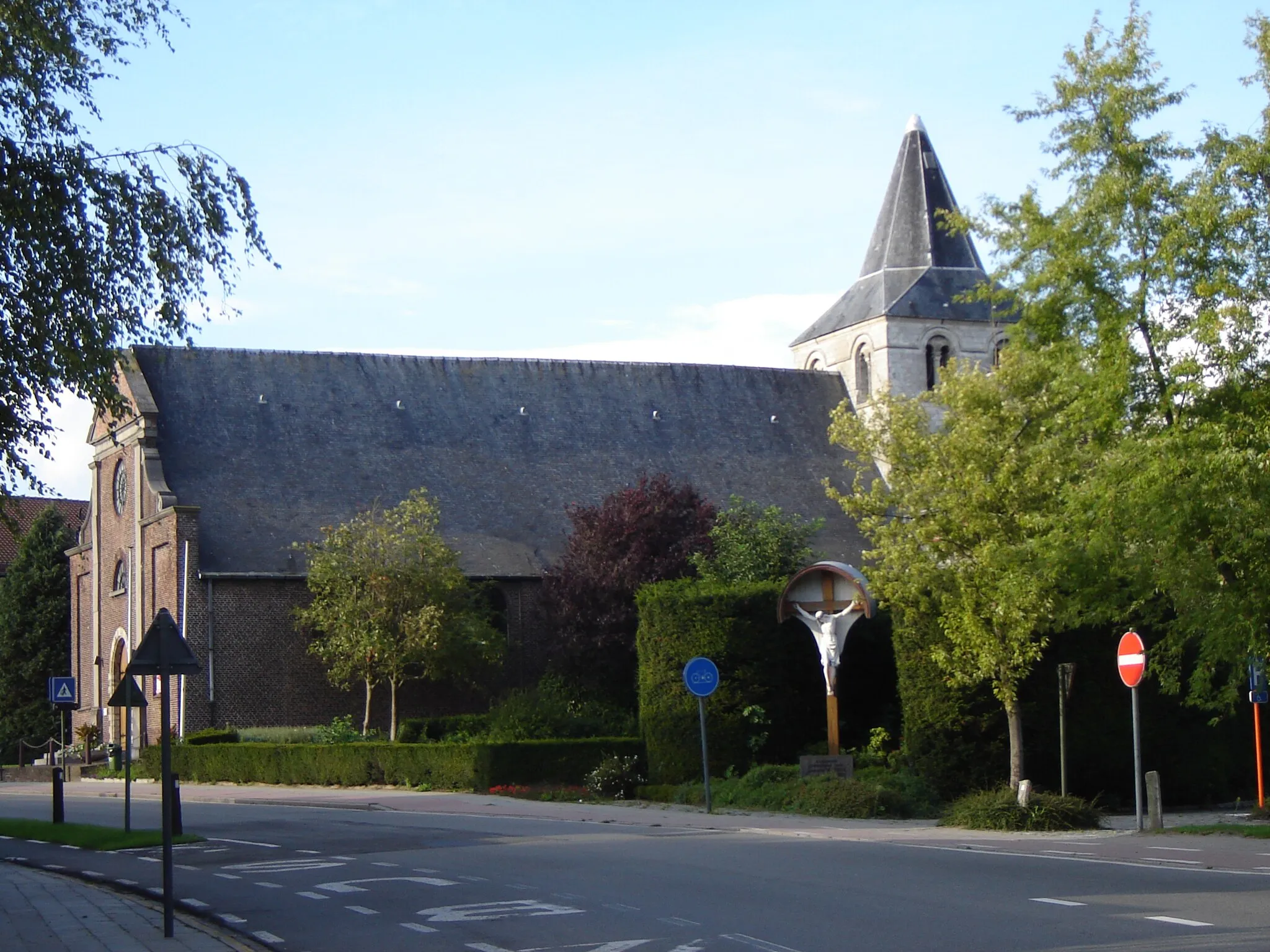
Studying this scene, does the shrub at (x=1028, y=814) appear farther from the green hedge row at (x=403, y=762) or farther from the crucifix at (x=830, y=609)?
the green hedge row at (x=403, y=762)

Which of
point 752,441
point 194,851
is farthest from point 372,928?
point 752,441

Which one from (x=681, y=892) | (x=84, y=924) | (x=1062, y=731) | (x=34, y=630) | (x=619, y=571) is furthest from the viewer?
(x=34, y=630)

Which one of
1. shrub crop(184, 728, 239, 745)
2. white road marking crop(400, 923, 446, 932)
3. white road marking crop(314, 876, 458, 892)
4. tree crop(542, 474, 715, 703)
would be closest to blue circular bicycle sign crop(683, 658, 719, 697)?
white road marking crop(314, 876, 458, 892)

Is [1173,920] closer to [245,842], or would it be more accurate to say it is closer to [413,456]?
[245,842]

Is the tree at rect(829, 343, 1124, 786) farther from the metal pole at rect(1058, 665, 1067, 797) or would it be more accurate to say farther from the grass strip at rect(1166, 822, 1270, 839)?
the grass strip at rect(1166, 822, 1270, 839)

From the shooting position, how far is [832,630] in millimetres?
25859

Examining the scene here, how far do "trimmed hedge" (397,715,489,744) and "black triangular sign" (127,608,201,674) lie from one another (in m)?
23.7

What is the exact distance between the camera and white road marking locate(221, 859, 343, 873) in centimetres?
1505

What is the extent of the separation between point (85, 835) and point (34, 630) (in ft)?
119

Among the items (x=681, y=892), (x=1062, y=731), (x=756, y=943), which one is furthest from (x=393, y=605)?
(x=756, y=943)

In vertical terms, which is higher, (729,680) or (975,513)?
(975,513)

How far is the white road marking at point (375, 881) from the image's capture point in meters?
13.2

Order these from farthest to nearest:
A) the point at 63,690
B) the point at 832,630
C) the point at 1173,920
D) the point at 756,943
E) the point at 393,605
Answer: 1. the point at 393,605
2. the point at 832,630
3. the point at 63,690
4. the point at 1173,920
5. the point at 756,943

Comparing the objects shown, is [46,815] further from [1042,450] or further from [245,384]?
[245,384]
